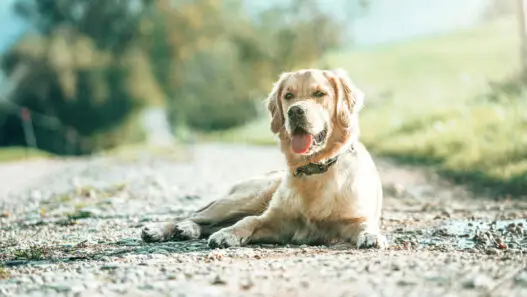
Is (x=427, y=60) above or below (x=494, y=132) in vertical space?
above

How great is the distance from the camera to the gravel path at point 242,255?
4.14 m

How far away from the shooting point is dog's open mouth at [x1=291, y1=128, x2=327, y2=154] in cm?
608

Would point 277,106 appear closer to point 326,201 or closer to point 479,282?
point 326,201

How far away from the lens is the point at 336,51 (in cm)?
4103

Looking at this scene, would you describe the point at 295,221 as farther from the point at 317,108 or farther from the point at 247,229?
the point at 317,108

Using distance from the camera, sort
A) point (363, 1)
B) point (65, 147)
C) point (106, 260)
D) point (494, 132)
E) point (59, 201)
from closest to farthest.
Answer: point (106, 260) → point (59, 201) → point (494, 132) → point (363, 1) → point (65, 147)

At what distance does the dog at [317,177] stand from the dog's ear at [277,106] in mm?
12

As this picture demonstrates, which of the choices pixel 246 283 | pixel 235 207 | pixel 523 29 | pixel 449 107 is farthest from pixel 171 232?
pixel 449 107

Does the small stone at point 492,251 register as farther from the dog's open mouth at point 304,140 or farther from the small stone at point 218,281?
the small stone at point 218,281

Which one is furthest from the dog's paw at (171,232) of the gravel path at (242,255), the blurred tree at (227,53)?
the blurred tree at (227,53)

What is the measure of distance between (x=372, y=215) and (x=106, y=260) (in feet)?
7.24

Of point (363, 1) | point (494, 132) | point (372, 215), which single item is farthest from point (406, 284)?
point (363, 1)

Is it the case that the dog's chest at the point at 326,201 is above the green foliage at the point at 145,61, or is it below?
below

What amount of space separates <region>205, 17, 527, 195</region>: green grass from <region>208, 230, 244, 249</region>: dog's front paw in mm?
6071
